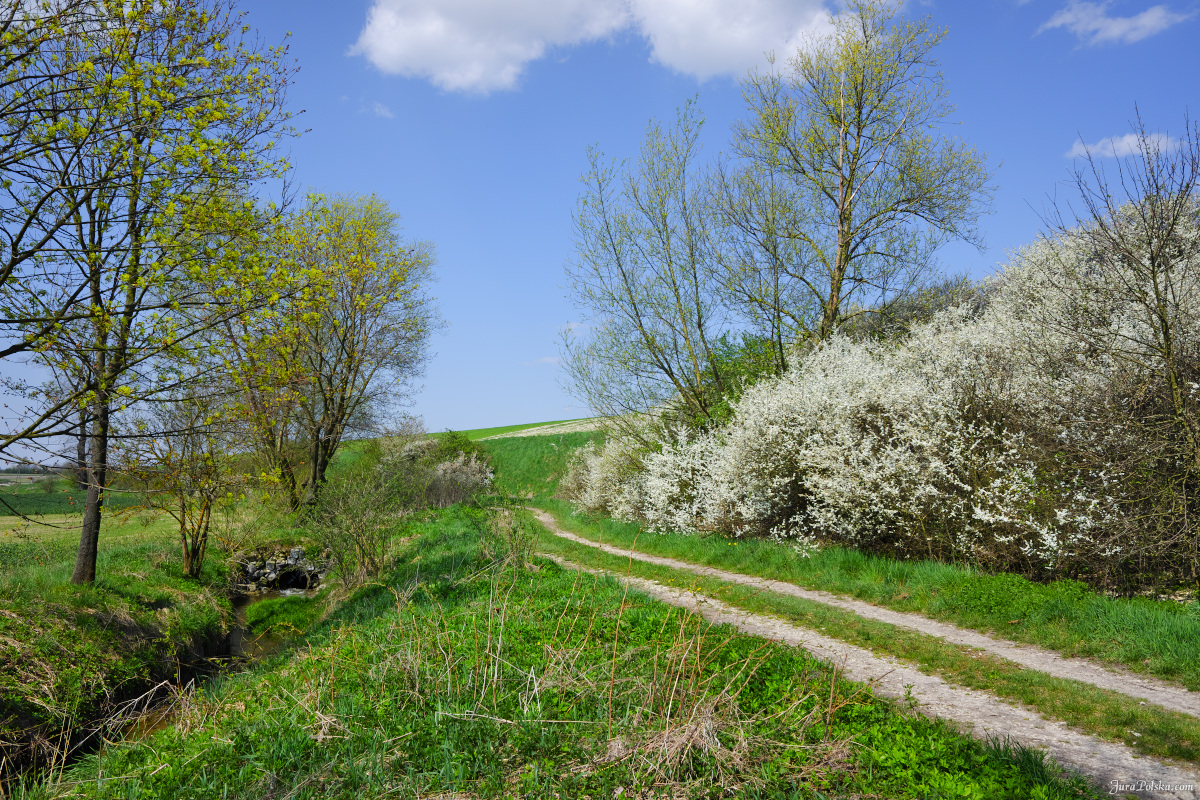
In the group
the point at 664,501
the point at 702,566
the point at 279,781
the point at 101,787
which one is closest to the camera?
the point at 279,781

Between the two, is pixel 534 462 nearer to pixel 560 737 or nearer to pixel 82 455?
→ pixel 82 455

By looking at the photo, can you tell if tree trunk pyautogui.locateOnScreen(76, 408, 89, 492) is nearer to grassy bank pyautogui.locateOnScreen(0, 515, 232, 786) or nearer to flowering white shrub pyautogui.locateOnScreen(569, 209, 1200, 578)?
grassy bank pyautogui.locateOnScreen(0, 515, 232, 786)

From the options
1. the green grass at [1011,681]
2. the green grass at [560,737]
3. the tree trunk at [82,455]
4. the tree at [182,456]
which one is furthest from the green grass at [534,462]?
the green grass at [560,737]

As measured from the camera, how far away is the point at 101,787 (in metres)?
4.36

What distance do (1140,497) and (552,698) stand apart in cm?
757

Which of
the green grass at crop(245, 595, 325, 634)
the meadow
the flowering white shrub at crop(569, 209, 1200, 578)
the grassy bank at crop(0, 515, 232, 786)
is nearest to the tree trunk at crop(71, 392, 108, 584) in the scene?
the grassy bank at crop(0, 515, 232, 786)

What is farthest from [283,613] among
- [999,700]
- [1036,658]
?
[1036,658]

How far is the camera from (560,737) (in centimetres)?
422

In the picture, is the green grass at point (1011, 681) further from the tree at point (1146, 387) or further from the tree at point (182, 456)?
the tree at point (182, 456)

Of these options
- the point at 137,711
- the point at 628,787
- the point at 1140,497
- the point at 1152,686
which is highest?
the point at 1140,497

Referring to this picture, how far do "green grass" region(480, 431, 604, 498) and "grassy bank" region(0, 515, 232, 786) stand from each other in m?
18.1

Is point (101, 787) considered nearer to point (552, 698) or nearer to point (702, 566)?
point (552, 698)

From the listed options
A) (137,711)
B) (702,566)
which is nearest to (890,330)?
(702,566)

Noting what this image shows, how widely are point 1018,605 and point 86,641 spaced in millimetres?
11528
